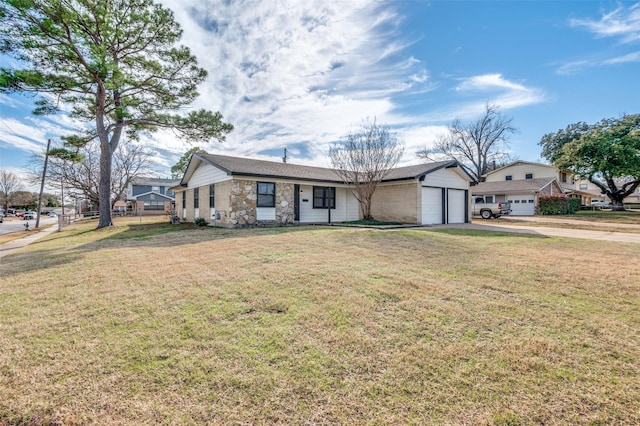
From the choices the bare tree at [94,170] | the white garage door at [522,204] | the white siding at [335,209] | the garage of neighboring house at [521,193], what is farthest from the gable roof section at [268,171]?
the bare tree at [94,170]

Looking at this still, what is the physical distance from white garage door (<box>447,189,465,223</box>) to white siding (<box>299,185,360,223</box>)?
17.9ft

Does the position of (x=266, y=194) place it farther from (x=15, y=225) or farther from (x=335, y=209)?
(x=15, y=225)

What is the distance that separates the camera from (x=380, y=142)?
15.7 meters

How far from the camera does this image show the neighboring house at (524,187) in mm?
29064

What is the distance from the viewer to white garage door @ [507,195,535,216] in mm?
28859

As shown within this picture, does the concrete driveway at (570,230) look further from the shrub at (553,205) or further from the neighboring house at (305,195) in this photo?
the shrub at (553,205)

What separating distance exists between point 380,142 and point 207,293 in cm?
1337

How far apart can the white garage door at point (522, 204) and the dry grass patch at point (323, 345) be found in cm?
2758

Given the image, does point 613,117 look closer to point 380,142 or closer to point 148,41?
point 380,142

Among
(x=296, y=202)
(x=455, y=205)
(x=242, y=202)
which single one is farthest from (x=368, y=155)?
(x=242, y=202)

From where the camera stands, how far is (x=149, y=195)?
47.6 metres

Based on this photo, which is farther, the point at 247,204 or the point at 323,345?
the point at 247,204

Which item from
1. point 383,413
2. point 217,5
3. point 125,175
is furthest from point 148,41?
point 125,175

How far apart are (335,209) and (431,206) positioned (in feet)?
17.9
